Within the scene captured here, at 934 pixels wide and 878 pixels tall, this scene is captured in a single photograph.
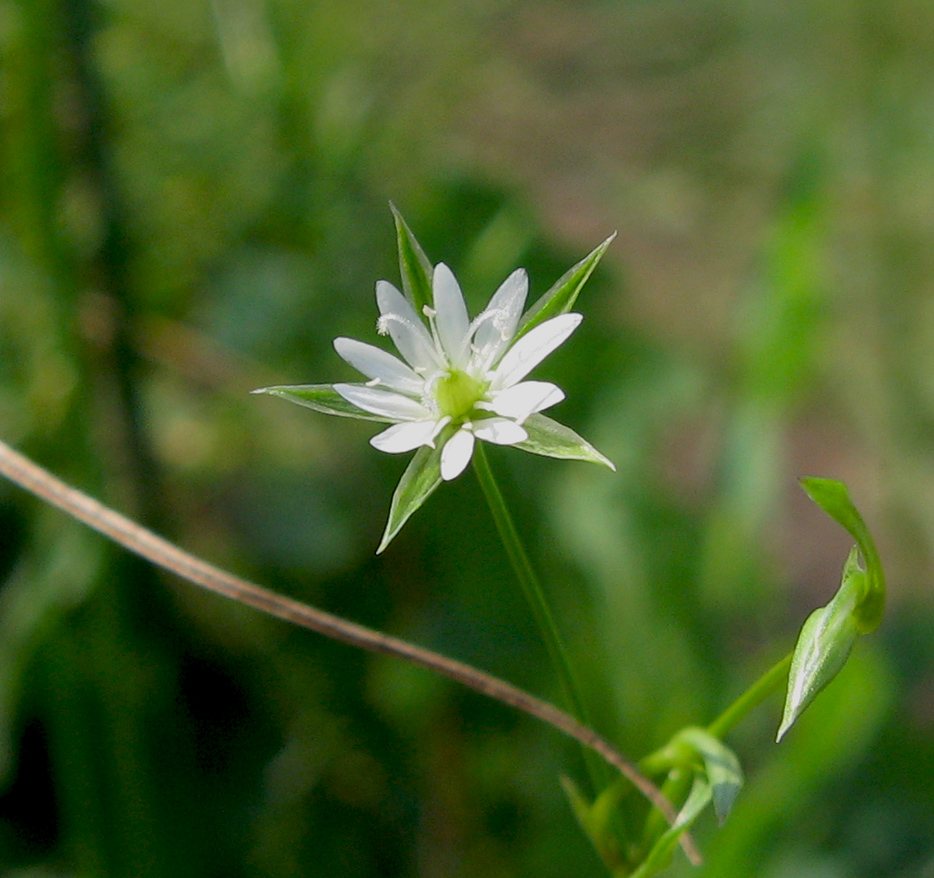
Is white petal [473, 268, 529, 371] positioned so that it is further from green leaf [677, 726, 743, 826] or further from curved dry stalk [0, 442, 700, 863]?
green leaf [677, 726, 743, 826]

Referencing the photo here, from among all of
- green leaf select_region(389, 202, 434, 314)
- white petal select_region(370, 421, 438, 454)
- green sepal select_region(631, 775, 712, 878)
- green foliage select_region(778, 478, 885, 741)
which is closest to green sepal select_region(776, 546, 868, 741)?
green foliage select_region(778, 478, 885, 741)

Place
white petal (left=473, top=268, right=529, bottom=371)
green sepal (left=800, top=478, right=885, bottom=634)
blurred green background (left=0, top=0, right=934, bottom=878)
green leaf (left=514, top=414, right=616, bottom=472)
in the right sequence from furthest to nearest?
blurred green background (left=0, top=0, right=934, bottom=878), white petal (left=473, top=268, right=529, bottom=371), green leaf (left=514, top=414, right=616, bottom=472), green sepal (left=800, top=478, right=885, bottom=634)

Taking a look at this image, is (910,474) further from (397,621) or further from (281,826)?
(281,826)

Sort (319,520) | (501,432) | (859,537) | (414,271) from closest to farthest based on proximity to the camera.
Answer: (859,537) → (501,432) → (414,271) → (319,520)

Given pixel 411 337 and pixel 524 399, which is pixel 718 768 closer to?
pixel 524 399

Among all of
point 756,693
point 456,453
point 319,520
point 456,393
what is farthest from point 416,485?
point 319,520

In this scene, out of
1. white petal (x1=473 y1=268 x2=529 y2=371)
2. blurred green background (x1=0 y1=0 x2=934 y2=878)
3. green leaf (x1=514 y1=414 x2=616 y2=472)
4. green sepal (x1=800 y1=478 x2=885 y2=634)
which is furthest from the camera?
blurred green background (x1=0 y1=0 x2=934 y2=878)

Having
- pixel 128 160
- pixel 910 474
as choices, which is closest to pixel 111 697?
pixel 128 160
